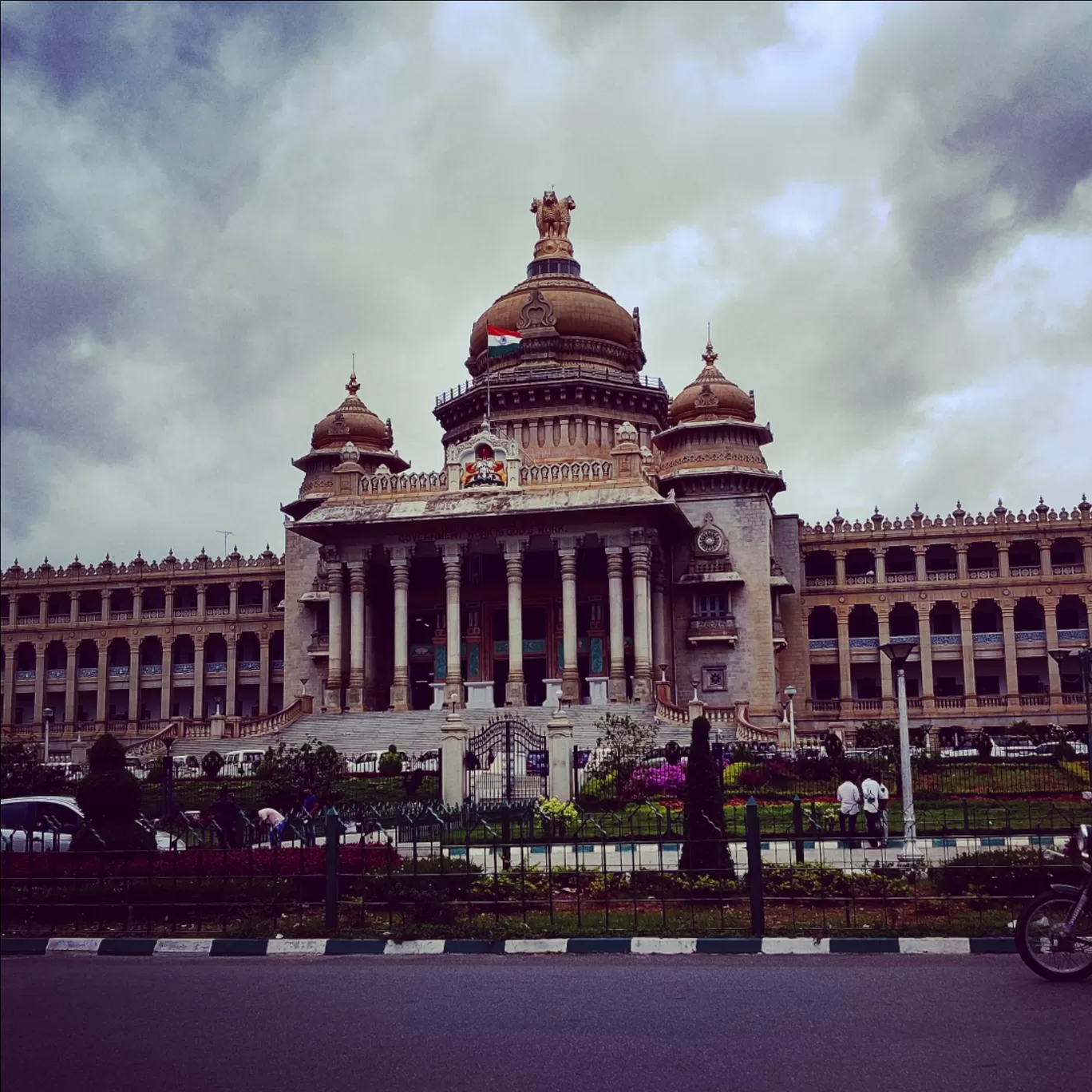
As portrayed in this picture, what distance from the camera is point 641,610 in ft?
156

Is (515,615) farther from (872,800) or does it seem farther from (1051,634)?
(872,800)

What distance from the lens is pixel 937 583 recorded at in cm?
6000

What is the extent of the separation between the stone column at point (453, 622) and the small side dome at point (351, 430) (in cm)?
1227

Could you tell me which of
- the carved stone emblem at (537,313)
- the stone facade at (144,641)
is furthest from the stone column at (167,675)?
the carved stone emblem at (537,313)

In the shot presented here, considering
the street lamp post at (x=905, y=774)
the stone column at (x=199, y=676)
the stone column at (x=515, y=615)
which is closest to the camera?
the street lamp post at (x=905, y=774)

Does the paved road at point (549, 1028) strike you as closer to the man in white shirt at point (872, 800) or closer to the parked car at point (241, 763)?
the man in white shirt at point (872, 800)

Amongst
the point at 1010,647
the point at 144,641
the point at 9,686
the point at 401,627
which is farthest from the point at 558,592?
the point at 9,686

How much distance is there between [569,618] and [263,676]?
23.6 m

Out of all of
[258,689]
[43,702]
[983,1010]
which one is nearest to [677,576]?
[258,689]

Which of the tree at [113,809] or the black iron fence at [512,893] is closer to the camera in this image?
the black iron fence at [512,893]

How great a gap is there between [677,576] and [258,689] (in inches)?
939

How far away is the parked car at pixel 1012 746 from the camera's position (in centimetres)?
3766

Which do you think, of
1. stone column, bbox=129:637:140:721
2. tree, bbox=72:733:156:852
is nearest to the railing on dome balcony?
stone column, bbox=129:637:140:721

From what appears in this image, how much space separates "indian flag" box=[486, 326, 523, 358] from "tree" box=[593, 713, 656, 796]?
18.8 m
